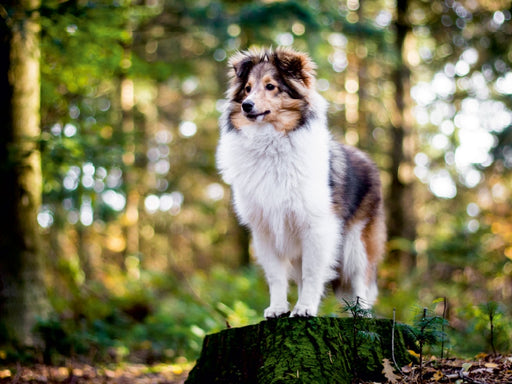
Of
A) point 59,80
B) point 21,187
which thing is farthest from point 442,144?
point 21,187

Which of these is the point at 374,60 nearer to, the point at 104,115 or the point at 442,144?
the point at 442,144

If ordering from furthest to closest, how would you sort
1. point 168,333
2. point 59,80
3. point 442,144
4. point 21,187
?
1. point 442,144
2. point 168,333
3. point 59,80
4. point 21,187

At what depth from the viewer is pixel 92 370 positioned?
20.0 ft

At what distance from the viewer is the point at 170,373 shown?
21.1ft

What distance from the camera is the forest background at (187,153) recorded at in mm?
6473

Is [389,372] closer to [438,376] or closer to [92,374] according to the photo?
[438,376]

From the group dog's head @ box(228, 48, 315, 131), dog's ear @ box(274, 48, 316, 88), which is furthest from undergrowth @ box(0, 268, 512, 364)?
dog's ear @ box(274, 48, 316, 88)

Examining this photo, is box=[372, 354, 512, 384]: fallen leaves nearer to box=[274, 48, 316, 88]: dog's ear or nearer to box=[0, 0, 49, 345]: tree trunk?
box=[274, 48, 316, 88]: dog's ear

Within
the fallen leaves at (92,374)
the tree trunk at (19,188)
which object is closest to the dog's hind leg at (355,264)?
the fallen leaves at (92,374)

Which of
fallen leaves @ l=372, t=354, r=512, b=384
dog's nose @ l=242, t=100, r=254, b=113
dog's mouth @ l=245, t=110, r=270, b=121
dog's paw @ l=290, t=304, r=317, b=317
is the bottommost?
fallen leaves @ l=372, t=354, r=512, b=384

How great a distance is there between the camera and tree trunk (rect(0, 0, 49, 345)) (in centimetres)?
634

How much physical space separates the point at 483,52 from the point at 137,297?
9.17 m

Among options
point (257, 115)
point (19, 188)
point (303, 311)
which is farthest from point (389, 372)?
point (19, 188)

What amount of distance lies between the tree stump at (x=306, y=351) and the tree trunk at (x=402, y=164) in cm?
707
